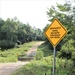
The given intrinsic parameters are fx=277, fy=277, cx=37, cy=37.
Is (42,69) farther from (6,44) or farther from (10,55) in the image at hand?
(6,44)

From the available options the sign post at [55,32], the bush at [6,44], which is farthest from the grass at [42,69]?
the bush at [6,44]

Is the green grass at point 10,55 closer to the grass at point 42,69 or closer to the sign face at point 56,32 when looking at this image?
the grass at point 42,69

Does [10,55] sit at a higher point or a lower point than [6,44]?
lower

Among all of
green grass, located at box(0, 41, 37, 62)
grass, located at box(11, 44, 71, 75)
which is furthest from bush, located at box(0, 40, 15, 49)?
grass, located at box(11, 44, 71, 75)

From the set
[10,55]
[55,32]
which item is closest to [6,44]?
[10,55]

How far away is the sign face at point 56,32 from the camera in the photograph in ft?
35.8

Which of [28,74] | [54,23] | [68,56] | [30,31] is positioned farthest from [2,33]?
[54,23]

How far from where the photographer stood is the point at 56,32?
36.2 ft

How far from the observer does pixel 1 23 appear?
6906 cm

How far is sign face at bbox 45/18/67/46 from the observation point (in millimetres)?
10910

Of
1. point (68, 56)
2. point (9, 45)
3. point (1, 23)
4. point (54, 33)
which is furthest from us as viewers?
point (1, 23)

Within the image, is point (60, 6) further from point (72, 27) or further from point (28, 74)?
point (28, 74)

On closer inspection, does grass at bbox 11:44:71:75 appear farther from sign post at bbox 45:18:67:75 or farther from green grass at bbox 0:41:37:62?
green grass at bbox 0:41:37:62

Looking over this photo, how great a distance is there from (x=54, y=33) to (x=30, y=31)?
7482 centimetres
